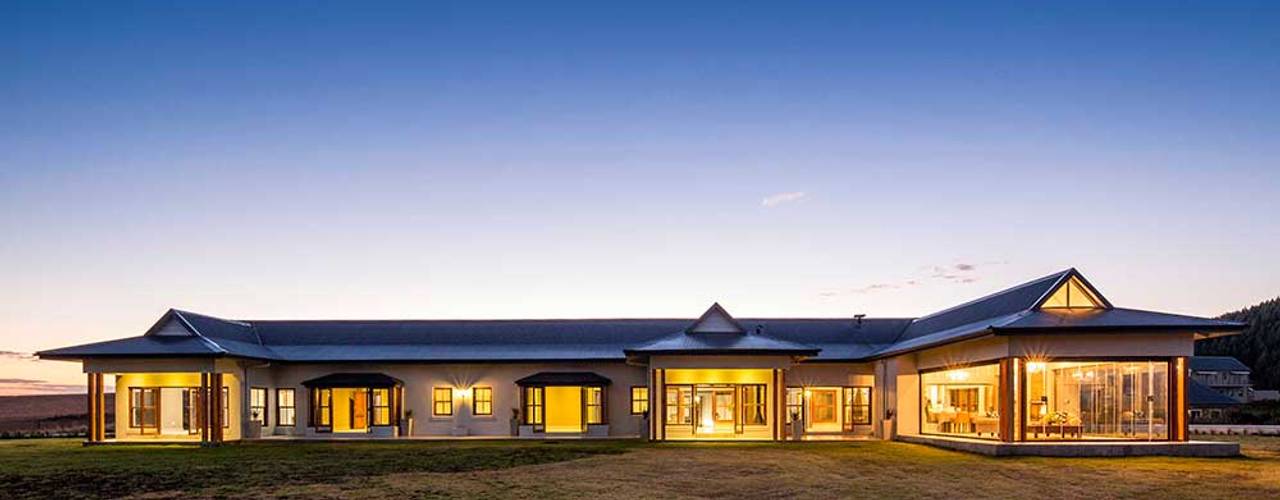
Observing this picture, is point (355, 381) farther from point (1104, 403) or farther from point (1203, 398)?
point (1203, 398)

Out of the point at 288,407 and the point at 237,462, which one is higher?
the point at 237,462

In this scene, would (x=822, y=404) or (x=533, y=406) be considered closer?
(x=533, y=406)

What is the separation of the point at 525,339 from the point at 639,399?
190 inches

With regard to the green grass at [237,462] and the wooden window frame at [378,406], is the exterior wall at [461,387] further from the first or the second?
the green grass at [237,462]

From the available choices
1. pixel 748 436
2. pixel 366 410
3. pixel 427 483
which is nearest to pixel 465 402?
pixel 366 410

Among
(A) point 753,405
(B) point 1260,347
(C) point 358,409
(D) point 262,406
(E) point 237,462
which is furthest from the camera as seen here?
(B) point 1260,347

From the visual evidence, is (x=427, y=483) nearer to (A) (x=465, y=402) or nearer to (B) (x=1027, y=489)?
(B) (x=1027, y=489)

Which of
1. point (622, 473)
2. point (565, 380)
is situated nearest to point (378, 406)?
point (565, 380)

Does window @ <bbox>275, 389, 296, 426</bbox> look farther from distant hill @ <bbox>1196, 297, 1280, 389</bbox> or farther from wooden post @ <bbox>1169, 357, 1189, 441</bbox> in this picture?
distant hill @ <bbox>1196, 297, 1280, 389</bbox>

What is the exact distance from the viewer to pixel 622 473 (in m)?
19.1

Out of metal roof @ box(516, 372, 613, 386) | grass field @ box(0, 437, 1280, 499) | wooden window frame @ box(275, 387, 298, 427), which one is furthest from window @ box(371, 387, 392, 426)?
grass field @ box(0, 437, 1280, 499)

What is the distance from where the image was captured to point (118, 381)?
32.4 m

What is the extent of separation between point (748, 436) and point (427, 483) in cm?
1594

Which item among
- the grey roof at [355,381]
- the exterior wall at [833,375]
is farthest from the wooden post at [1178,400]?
the grey roof at [355,381]
